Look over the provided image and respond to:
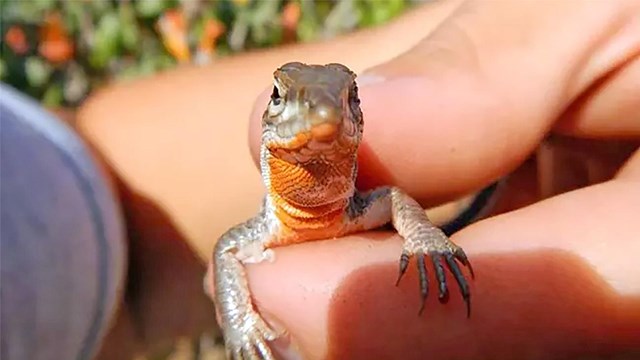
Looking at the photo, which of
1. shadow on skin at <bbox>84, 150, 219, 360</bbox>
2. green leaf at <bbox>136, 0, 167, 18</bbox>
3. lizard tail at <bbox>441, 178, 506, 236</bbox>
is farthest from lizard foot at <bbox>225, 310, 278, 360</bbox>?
green leaf at <bbox>136, 0, 167, 18</bbox>

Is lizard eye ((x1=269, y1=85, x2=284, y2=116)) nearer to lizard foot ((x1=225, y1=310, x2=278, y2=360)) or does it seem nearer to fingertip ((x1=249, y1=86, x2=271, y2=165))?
fingertip ((x1=249, y1=86, x2=271, y2=165))

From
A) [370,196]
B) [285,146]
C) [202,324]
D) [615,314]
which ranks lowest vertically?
[202,324]

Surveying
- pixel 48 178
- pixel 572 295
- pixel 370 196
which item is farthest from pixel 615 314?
pixel 48 178

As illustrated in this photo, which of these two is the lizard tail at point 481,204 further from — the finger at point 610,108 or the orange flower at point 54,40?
the orange flower at point 54,40

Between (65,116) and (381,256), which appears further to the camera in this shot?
(65,116)

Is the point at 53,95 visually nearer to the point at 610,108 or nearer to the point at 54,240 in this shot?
the point at 54,240

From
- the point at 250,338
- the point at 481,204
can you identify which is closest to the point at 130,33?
the point at 481,204

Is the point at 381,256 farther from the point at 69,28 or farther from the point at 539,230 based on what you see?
the point at 69,28
